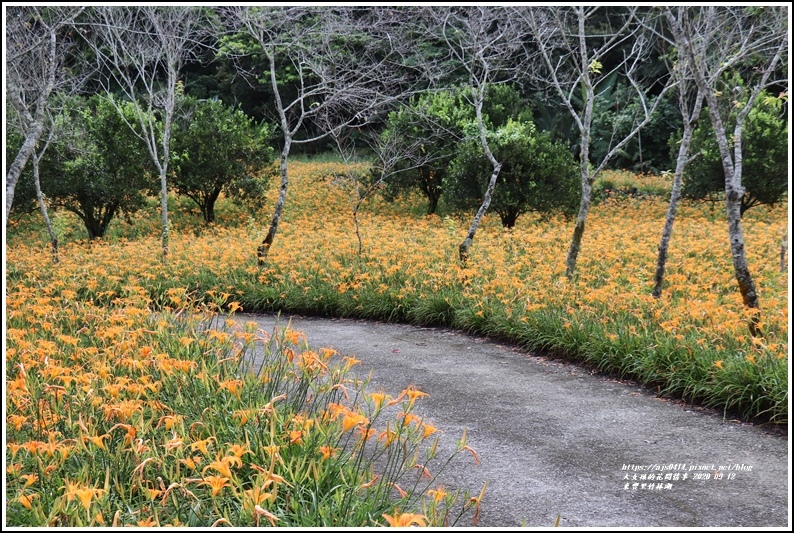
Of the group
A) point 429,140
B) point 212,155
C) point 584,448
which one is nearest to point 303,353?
point 584,448

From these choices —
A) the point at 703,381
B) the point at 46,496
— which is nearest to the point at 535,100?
the point at 703,381

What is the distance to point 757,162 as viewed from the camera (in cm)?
1453

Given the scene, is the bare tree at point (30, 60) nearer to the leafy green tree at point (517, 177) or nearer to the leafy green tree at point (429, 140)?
the leafy green tree at point (429, 140)

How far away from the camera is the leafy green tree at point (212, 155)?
1677 cm

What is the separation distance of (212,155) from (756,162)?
12.9 meters

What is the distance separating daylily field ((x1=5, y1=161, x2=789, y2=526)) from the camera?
276 centimetres

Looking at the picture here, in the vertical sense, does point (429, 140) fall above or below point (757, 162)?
below

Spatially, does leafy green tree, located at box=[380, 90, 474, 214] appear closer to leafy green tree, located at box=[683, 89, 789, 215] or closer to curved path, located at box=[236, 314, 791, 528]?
leafy green tree, located at box=[683, 89, 789, 215]

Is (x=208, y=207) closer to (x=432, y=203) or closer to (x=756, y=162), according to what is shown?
(x=432, y=203)

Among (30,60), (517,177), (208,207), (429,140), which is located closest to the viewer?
(30,60)

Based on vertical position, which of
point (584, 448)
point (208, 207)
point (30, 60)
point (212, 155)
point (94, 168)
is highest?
point (30, 60)

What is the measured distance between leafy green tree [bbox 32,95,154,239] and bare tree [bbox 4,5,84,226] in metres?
1.54

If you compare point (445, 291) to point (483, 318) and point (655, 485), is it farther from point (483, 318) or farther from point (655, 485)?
point (655, 485)

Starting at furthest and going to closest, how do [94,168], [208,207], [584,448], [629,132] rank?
1. [629,132]
2. [208,207]
3. [94,168]
4. [584,448]
